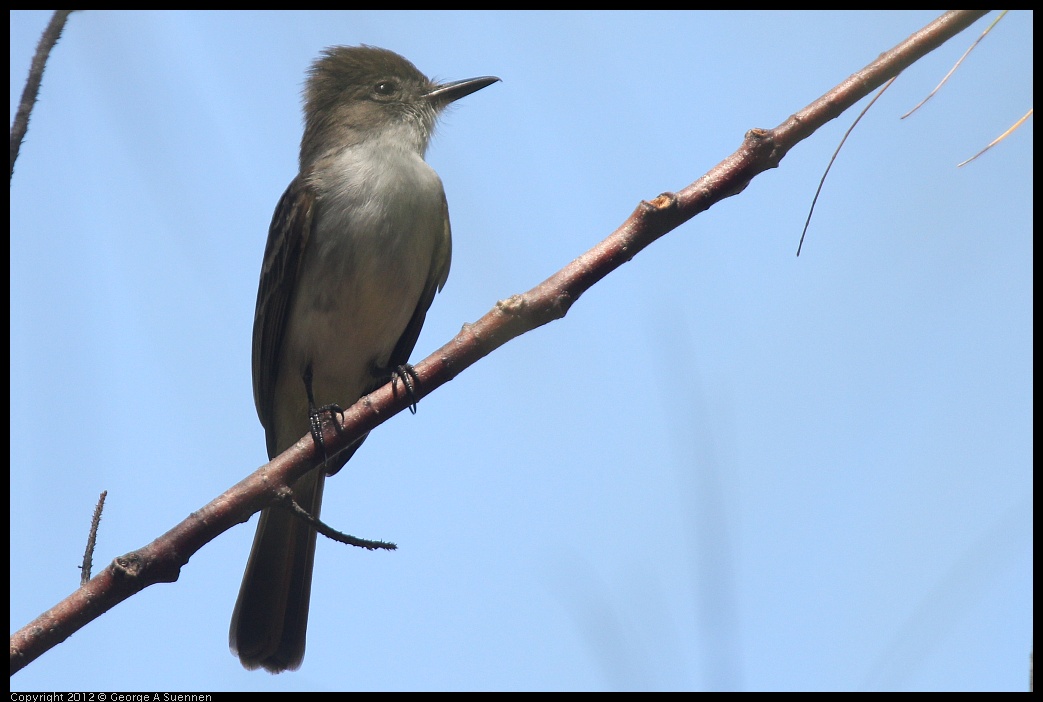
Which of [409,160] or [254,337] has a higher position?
[409,160]

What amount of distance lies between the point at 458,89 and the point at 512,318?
3448mm

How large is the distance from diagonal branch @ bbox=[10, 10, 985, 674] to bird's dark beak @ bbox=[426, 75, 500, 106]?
10.8 ft

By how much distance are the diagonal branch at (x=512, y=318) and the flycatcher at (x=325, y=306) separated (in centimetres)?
184

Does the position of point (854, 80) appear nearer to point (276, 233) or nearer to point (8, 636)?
point (8, 636)

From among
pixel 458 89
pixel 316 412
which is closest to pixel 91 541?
pixel 316 412

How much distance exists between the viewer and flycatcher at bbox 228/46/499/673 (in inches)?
191

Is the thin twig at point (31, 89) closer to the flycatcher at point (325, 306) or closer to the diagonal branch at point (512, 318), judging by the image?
the diagonal branch at point (512, 318)

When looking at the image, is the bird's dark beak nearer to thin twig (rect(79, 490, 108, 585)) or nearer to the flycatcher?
the flycatcher

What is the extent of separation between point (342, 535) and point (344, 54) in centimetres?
411

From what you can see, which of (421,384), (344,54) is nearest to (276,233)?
(344,54)

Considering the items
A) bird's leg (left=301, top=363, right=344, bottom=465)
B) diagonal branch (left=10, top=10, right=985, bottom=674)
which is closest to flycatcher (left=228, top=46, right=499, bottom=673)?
bird's leg (left=301, top=363, right=344, bottom=465)

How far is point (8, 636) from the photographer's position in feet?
8.52

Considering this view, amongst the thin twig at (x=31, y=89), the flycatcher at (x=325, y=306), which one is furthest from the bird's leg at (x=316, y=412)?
the thin twig at (x=31, y=89)
